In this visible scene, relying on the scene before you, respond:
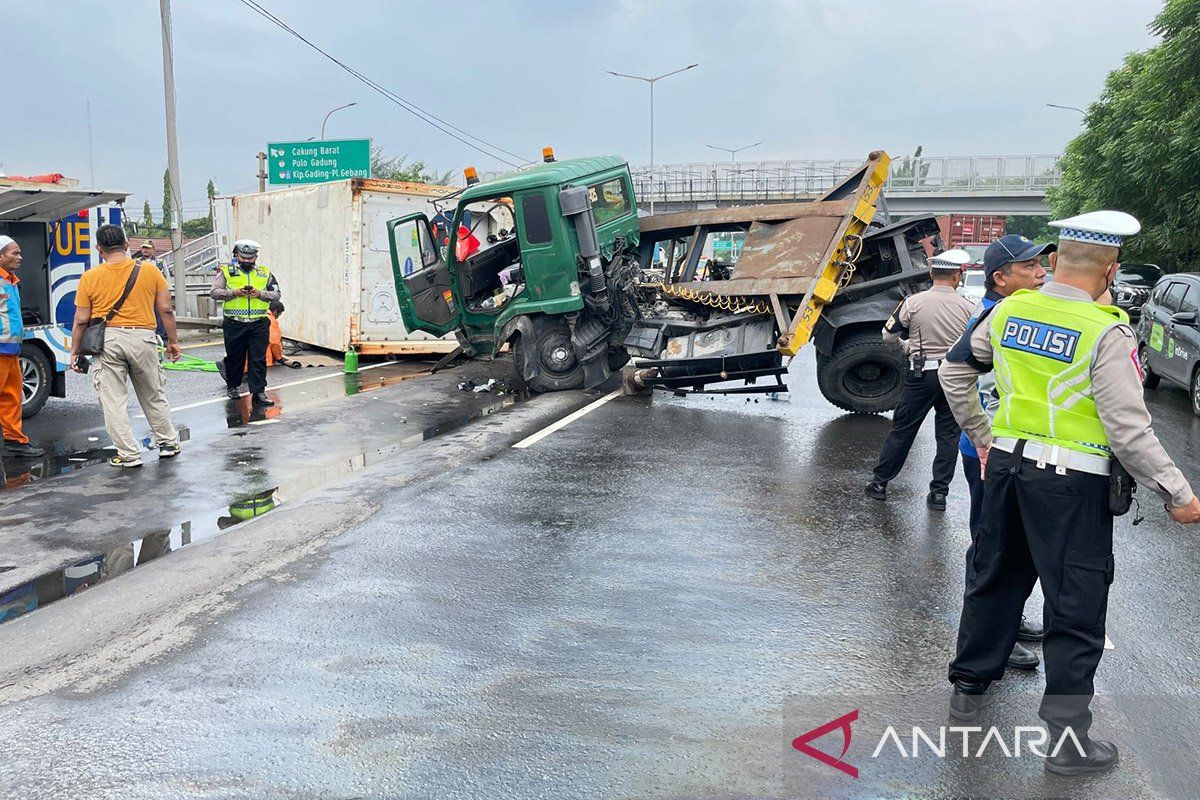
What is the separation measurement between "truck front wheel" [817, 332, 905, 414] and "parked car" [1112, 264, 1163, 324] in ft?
30.2

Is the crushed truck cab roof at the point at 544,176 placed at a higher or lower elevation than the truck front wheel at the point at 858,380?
higher

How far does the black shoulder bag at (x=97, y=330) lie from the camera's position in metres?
7.31

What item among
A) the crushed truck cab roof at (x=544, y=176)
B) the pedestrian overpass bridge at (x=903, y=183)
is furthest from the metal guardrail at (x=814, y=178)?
the crushed truck cab roof at (x=544, y=176)

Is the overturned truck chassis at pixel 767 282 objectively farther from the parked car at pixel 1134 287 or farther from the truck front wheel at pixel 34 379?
the parked car at pixel 1134 287

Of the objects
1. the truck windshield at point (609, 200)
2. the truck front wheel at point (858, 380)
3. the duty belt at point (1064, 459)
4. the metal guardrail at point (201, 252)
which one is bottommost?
the truck front wheel at point (858, 380)

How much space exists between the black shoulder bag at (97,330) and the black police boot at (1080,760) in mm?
6921

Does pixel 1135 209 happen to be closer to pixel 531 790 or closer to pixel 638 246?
pixel 638 246

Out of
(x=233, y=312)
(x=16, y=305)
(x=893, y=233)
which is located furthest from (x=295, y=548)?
(x=893, y=233)

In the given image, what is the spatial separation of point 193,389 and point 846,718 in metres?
10.5

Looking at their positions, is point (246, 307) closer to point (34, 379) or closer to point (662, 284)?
point (34, 379)

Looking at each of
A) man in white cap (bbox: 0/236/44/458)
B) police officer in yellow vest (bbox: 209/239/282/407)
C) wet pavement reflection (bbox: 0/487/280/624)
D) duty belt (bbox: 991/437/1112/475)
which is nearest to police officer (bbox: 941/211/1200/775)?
duty belt (bbox: 991/437/1112/475)

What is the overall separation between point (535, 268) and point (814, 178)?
3161 cm

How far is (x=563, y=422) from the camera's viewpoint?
31.6 feet

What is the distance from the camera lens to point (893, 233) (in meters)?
9.89
